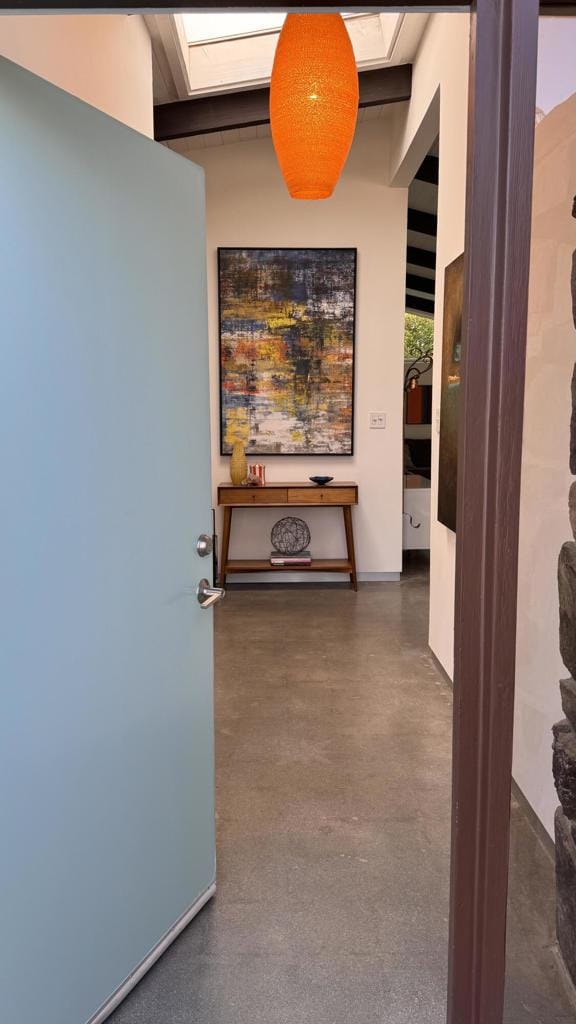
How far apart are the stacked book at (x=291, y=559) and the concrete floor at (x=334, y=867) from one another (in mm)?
1554

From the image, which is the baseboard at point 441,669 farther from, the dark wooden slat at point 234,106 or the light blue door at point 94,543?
the dark wooden slat at point 234,106

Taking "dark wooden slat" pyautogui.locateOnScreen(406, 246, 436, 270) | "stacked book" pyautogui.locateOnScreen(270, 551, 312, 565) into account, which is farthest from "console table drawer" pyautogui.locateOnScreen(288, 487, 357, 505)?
"dark wooden slat" pyautogui.locateOnScreen(406, 246, 436, 270)

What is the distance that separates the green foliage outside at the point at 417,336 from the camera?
11336mm

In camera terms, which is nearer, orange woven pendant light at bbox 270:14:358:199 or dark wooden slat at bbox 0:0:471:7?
dark wooden slat at bbox 0:0:471:7

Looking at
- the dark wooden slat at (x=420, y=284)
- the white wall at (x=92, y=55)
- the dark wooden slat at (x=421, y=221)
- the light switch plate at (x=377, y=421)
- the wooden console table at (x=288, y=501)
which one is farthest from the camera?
the dark wooden slat at (x=420, y=284)

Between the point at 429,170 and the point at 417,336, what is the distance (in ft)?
19.5

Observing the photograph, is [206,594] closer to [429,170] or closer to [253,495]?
[253,495]

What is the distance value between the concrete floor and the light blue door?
0.71 feet

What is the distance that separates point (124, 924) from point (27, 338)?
4.27 ft

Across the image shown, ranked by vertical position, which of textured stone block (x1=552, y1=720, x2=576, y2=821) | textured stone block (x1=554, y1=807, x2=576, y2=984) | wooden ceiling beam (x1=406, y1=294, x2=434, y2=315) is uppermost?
wooden ceiling beam (x1=406, y1=294, x2=434, y2=315)

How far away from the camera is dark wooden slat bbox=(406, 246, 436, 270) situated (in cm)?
853

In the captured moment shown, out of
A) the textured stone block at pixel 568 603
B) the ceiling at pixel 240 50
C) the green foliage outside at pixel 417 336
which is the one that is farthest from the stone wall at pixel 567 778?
the green foliage outside at pixel 417 336

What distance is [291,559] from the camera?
5.73 meters

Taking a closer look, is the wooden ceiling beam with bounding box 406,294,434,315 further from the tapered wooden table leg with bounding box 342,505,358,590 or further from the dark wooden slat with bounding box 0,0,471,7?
the dark wooden slat with bounding box 0,0,471,7
